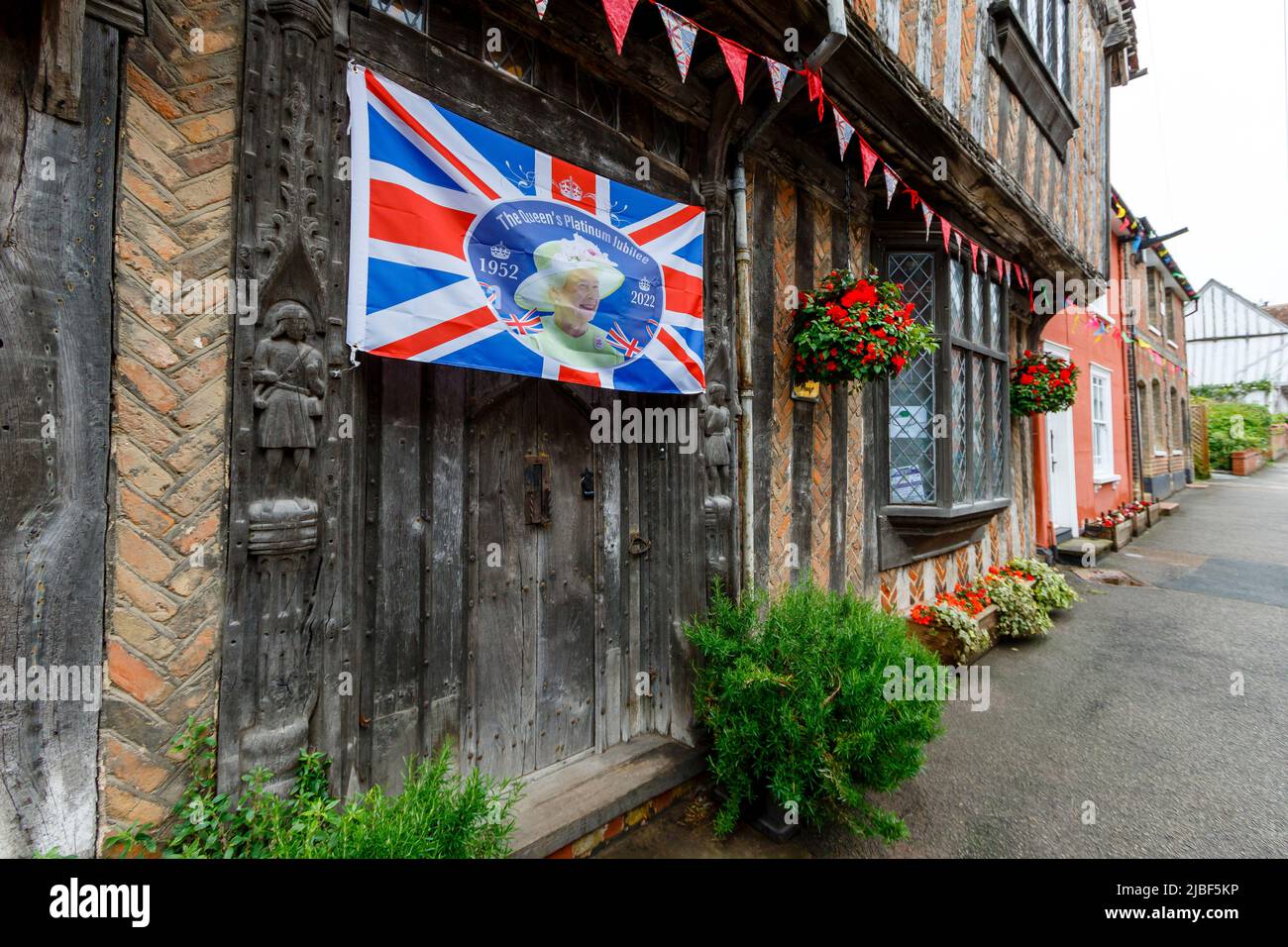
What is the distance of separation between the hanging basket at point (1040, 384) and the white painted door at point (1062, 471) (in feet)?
8.72

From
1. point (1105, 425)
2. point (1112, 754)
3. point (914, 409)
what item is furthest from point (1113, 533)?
point (1112, 754)

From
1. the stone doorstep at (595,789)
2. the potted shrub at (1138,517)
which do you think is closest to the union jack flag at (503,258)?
the stone doorstep at (595,789)

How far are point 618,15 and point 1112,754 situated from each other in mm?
5014

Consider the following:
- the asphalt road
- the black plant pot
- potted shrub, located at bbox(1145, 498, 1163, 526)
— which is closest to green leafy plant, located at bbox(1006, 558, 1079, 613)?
the asphalt road

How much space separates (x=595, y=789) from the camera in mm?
2676

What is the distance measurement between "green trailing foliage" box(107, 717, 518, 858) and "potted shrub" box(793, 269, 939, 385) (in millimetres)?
3153

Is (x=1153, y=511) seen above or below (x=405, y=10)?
below

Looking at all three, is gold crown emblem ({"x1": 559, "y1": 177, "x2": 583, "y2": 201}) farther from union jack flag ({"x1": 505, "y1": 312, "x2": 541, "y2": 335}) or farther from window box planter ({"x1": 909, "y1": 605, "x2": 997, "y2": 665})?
window box planter ({"x1": 909, "y1": 605, "x2": 997, "y2": 665})

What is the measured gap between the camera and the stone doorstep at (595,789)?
237 centimetres

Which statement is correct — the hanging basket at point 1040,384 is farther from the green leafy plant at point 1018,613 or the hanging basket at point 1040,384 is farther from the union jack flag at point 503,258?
the union jack flag at point 503,258

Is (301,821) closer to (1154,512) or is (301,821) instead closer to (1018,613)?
(1018,613)

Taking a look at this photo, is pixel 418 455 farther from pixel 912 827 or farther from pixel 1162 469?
pixel 1162 469

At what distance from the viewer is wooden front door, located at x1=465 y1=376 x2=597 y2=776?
8.42 ft

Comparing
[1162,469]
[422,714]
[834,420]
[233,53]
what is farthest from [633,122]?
[1162,469]
